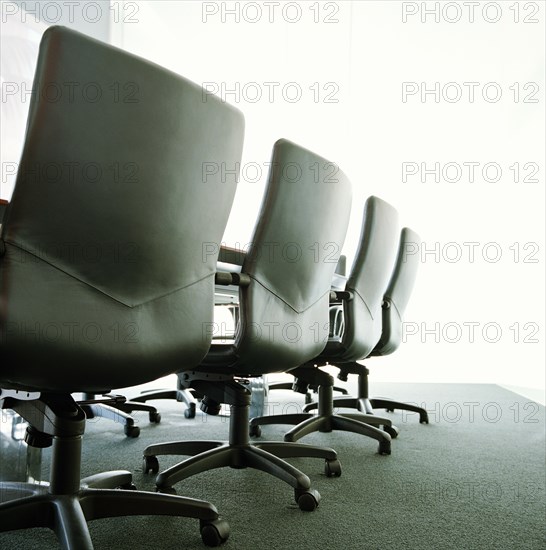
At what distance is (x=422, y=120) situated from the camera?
18.6 ft

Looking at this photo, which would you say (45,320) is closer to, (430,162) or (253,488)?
(253,488)

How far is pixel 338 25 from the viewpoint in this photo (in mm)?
5469

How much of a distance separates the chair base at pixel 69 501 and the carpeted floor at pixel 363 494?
0.09m

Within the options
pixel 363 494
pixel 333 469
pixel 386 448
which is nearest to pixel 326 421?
pixel 386 448

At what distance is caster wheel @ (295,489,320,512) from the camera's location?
158 centimetres

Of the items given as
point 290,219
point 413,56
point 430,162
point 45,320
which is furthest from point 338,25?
point 45,320

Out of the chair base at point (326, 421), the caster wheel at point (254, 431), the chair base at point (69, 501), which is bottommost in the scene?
the caster wheel at point (254, 431)

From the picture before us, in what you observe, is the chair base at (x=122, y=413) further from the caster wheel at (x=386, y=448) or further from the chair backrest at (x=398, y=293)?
the chair backrest at (x=398, y=293)

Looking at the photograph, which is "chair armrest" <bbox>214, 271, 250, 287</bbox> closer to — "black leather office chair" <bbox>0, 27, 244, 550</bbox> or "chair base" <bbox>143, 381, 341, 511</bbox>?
"black leather office chair" <bbox>0, 27, 244, 550</bbox>

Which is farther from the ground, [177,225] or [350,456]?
[177,225]

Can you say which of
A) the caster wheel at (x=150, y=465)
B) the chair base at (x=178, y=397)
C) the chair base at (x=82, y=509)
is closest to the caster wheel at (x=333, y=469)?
the caster wheel at (x=150, y=465)

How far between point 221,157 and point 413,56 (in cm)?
493

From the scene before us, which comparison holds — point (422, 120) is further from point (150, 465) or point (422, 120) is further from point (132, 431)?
point (150, 465)

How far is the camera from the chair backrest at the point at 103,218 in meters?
0.96
